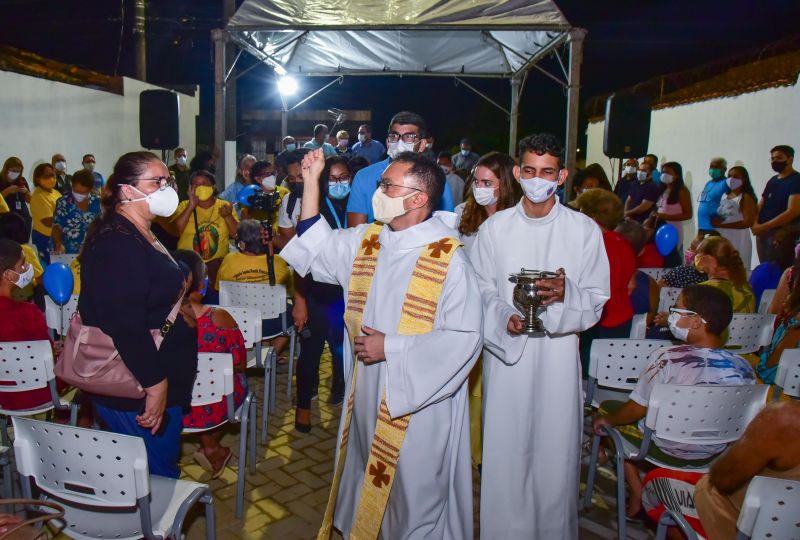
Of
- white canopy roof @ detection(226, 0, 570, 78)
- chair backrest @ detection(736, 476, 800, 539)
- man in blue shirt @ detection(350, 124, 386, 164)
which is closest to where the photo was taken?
chair backrest @ detection(736, 476, 800, 539)

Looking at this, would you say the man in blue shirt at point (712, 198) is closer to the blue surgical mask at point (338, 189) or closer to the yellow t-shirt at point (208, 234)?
the blue surgical mask at point (338, 189)

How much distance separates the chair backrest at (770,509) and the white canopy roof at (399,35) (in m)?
5.96

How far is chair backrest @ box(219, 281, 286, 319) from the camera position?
17.2 feet

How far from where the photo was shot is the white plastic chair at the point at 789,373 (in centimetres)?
388

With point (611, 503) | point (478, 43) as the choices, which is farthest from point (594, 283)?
point (478, 43)

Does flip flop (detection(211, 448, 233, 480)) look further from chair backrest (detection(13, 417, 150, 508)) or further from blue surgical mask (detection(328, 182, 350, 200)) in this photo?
blue surgical mask (detection(328, 182, 350, 200))

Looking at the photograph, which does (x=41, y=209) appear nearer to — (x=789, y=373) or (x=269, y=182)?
(x=269, y=182)

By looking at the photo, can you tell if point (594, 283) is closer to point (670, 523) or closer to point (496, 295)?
point (496, 295)

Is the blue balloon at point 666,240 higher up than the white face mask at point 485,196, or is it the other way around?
the white face mask at point 485,196

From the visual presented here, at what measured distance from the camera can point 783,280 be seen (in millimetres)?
4848

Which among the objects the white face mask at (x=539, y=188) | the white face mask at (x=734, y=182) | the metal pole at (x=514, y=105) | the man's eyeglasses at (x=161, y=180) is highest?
the metal pole at (x=514, y=105)

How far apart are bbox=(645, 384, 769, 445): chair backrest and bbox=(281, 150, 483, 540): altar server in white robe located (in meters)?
1.02

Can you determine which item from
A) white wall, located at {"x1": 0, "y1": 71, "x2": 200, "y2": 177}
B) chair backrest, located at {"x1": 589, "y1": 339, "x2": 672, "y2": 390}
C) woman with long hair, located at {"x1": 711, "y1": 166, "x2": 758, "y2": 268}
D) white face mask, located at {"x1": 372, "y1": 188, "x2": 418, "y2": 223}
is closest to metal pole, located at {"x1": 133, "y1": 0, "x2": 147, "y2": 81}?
white wall, located at {"x1": 0, "y1": 71, "x2": 200, "y2": 177}

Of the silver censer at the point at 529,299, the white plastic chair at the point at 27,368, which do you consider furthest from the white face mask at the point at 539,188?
the white plastic chair at the point at 27,368
